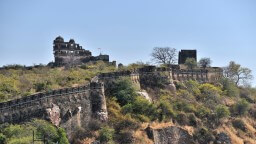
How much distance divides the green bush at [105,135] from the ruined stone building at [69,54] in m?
28.4

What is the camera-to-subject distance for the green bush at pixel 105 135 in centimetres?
5250

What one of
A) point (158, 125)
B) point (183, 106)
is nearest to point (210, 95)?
point (183, 106)

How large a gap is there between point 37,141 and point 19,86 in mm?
16966

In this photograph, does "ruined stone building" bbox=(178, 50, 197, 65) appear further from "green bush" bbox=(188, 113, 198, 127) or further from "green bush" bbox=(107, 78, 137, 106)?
"green bush" bbox=(107, 78, 137, 106)

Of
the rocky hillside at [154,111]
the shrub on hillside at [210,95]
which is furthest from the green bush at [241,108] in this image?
the shrub on hillside at [210,95]

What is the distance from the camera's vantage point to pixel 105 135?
172ft

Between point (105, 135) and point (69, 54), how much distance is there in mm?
31570

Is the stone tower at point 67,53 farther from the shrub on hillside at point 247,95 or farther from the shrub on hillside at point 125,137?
the shrub on hillside at point 125,137

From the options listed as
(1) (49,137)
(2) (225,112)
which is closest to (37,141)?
(1) (49,137)

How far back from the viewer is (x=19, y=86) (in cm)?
6141

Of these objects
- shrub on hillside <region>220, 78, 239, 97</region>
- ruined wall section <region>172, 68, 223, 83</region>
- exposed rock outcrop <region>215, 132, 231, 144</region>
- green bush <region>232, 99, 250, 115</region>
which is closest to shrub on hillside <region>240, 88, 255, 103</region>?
shrub on hillside <region>220, 78, 239, 97</region>

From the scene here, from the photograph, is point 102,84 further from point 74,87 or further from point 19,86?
point 19,86

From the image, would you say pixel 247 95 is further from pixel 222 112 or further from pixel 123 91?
pixel 123 91

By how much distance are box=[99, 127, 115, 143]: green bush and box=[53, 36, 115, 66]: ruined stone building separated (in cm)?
2843
